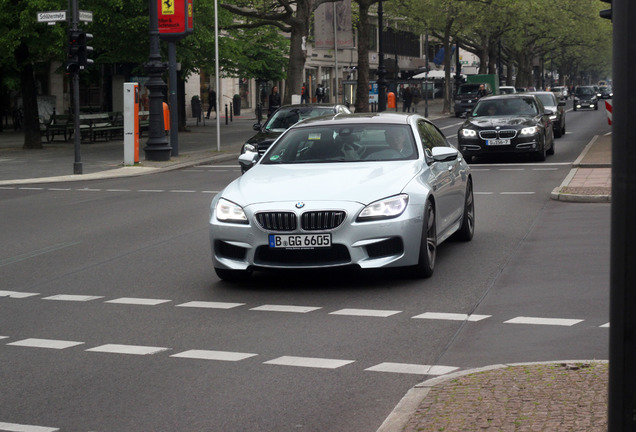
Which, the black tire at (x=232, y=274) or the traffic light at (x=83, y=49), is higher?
the traffic light at (x=83, y=49)

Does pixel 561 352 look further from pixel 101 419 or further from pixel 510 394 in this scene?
pixel 101 419

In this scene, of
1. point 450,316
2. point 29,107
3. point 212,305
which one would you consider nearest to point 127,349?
point 212,305

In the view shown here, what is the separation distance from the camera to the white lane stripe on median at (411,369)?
20.2 ft

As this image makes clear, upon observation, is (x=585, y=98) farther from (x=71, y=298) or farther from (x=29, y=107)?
(x=71, y=298)

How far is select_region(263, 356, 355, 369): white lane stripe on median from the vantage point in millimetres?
6422

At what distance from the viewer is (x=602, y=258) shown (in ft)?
34.6

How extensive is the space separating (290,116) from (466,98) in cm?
4167

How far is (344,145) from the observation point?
1061 centimetres

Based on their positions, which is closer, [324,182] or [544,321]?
[544,321]

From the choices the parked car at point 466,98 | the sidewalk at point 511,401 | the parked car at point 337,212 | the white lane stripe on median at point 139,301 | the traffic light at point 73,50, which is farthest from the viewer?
the parked car at point 466,98

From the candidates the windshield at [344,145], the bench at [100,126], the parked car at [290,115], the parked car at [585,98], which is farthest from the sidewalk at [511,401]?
the parked car at [585,98]

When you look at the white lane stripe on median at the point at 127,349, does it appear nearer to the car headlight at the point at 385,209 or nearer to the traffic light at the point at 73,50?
the car headlight at the point at 385,209

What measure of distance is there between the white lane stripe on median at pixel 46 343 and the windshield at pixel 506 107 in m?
19.6

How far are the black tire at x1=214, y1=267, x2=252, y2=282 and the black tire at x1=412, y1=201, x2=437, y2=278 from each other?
57.8 inches
